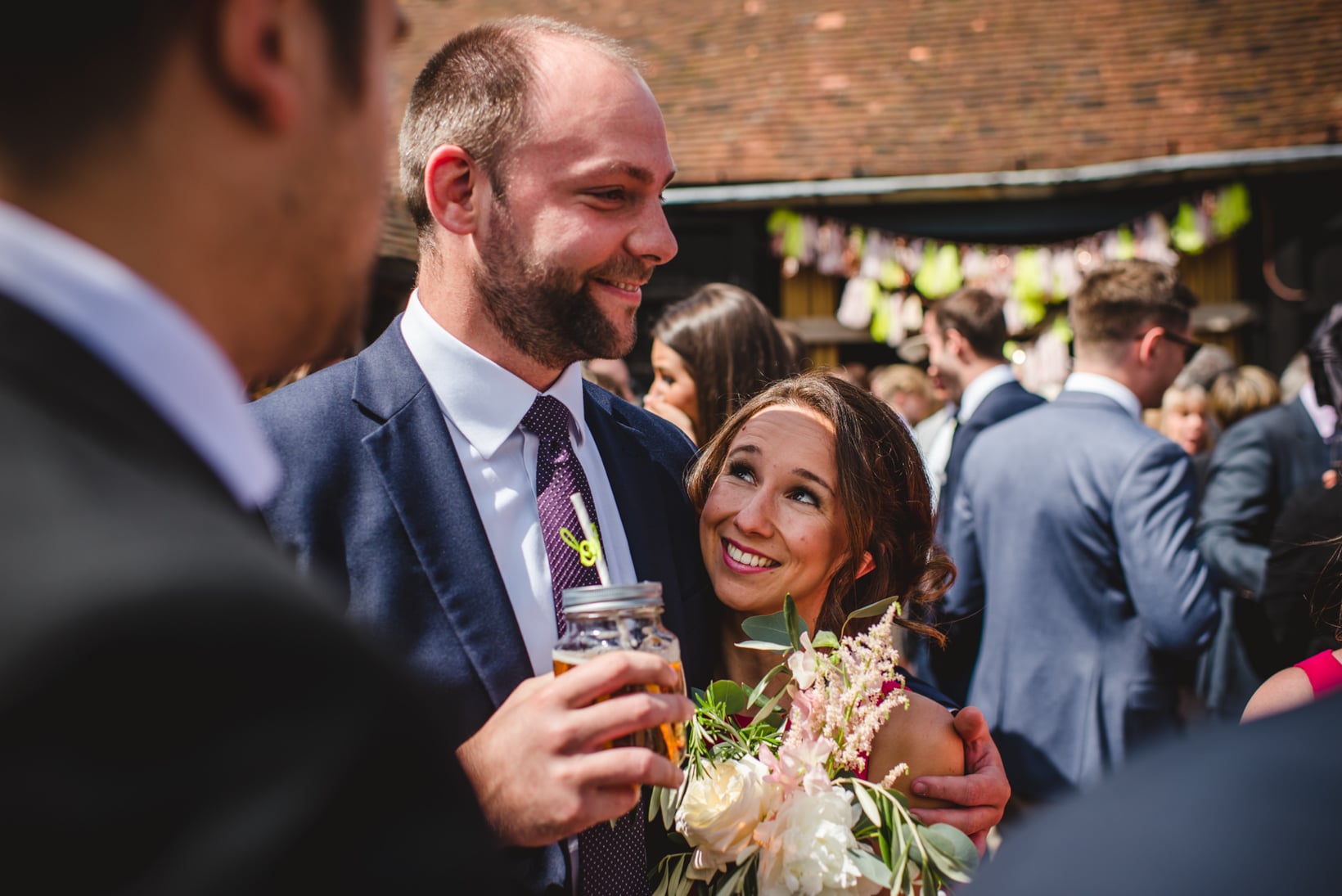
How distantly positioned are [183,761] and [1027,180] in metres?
9.09

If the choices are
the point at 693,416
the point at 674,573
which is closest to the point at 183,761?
the point at 674,573

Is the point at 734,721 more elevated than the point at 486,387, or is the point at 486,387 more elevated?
the point at 486,387

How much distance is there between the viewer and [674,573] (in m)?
1.97

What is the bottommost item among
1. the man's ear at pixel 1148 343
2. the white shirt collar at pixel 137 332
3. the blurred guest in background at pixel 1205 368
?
the blurred guest in background at pixel 1205 368

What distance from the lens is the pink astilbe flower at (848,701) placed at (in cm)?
159

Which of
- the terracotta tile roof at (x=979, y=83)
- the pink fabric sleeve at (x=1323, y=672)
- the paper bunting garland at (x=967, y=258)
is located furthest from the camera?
the terracotta tile roof at (x=979, y=83)

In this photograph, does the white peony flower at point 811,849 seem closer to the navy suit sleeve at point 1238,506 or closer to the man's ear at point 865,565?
the man's ear at point 865,565

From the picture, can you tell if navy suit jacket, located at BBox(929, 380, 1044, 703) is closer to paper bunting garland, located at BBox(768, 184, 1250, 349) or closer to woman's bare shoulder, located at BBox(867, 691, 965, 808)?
woman's bare shoulder, located at BBox(867, 691, 965, 808)

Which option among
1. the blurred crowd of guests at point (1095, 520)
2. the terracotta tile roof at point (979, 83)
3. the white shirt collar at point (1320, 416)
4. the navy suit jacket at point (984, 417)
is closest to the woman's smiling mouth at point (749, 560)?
the blurred crowd of guests at point (1095, 520)

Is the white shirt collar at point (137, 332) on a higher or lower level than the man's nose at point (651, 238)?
lower

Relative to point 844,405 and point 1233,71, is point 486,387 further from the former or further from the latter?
point 1233,71

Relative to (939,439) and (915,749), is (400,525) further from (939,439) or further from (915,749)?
(939,439)

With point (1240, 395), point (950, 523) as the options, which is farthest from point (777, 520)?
point (1240, 395)

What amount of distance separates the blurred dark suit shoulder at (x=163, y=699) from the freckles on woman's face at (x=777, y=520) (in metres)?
1.55
